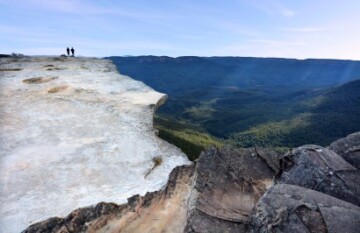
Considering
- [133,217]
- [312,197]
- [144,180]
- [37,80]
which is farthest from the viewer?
[37,80]

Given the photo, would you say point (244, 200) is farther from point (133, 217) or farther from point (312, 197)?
point (133, 217)

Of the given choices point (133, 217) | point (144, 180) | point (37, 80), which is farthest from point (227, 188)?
point (37, 80)

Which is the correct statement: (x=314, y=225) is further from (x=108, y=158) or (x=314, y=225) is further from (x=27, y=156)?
(x=27, y=156)

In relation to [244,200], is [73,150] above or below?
below

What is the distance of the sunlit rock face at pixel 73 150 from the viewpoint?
10.2 m

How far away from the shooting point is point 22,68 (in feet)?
90.7

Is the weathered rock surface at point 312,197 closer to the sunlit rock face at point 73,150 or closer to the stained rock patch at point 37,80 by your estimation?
the sunlit rock face at point 73,150

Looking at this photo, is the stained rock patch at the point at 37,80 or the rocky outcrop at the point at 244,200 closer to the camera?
the rocky outcrop at the point at 244,200

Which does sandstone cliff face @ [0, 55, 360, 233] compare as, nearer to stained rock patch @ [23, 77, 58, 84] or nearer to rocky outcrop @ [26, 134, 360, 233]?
rocky outcrop @ [26, 134, 360, 233]

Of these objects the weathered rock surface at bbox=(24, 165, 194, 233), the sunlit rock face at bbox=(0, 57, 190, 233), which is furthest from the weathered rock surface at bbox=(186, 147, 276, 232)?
the sunlit rock face at bbox=(0, 57, 190, 233)

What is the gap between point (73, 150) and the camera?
1298 centimetres

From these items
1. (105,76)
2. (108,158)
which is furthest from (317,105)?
(108,158)

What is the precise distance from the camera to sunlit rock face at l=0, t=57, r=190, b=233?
1016 centimetres

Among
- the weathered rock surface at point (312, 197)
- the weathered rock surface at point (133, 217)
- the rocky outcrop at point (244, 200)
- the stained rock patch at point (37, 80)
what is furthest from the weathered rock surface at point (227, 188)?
the stained rock patch at point (37, 80)
